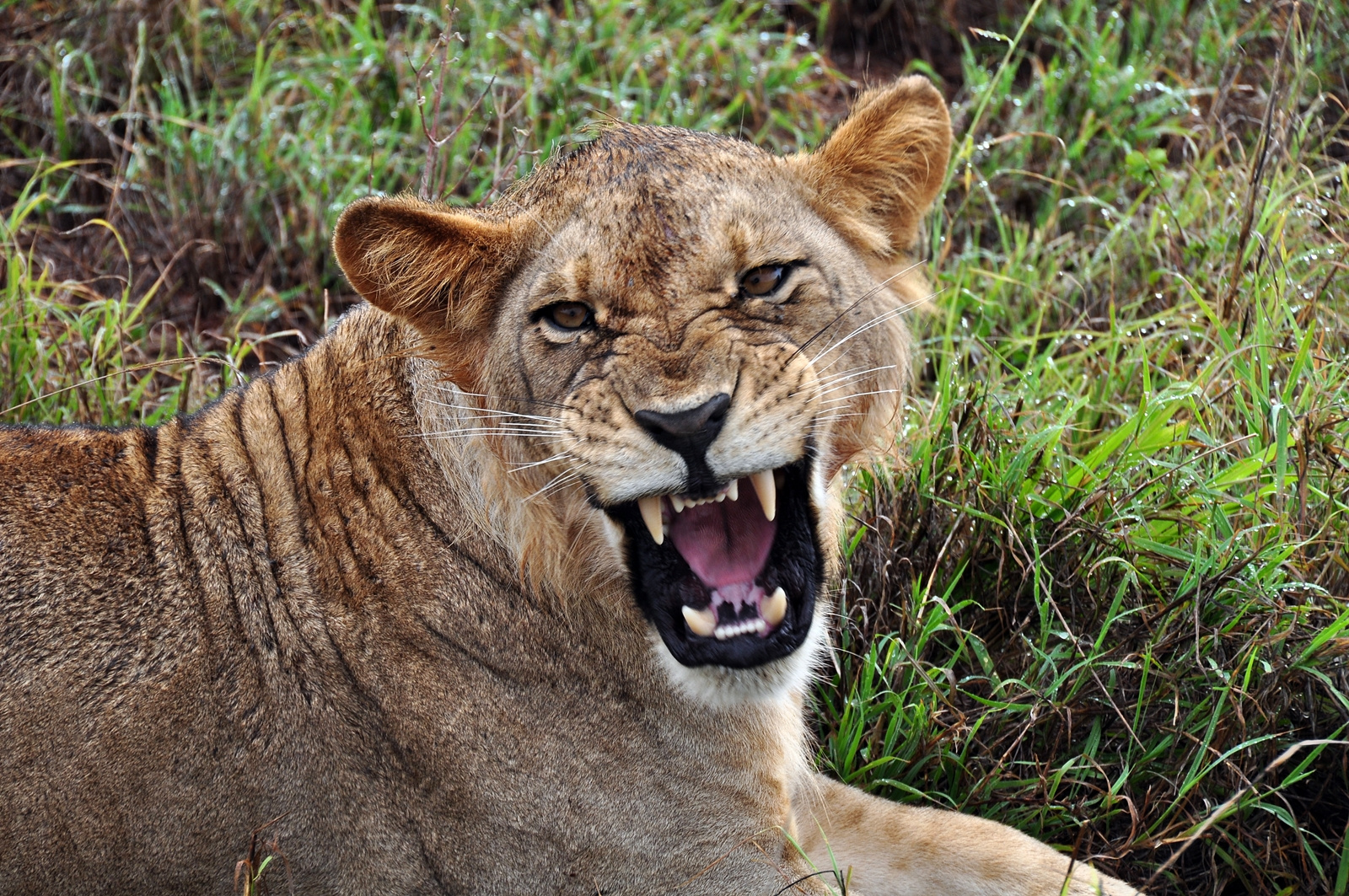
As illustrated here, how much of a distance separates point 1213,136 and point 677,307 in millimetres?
3902

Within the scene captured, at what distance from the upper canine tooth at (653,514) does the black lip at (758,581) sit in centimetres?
5

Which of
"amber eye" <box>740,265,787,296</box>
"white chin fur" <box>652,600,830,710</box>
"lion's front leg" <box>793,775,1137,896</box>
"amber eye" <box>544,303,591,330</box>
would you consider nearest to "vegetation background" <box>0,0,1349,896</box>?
"lion's front leg" <box>793,775,1137,896</box>

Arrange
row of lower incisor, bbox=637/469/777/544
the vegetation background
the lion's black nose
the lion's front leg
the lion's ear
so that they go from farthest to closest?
the vegetation background
the lion's front leg
the lion's ear
row of lower incisor, bbox=637/469/777/544
the lion's black nose

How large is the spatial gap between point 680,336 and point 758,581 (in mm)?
589

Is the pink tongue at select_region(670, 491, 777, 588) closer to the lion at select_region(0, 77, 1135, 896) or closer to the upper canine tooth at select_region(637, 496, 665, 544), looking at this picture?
the lion at select_region(0, 77, 1135, 896)

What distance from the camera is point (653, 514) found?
2.83m

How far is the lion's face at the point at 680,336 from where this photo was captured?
2717 millimetres

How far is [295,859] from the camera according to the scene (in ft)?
9.85

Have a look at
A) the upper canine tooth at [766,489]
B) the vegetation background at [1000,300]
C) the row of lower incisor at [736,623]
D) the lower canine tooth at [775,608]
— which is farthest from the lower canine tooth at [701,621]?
the vegetation background at [1000,300]

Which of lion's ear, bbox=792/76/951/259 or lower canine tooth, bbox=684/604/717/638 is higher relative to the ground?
lion's ear, bbox=792/76/951/259

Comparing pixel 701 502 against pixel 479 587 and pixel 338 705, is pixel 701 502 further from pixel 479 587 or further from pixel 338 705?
pixel 338 705

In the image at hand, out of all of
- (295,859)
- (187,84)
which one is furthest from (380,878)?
(187,84)

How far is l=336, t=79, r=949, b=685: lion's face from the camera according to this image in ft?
8.91

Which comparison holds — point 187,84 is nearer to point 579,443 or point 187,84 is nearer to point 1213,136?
point 579,443
